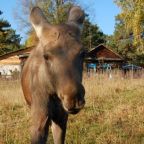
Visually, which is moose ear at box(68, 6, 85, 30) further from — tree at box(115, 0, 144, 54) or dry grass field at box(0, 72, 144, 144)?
tree at box(115, 0, 144, 54)

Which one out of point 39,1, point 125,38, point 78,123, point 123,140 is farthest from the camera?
point 125,38

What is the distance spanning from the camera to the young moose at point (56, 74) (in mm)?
4289

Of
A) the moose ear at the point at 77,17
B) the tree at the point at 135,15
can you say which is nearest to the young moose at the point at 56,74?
the moose ear at the point at 77,17

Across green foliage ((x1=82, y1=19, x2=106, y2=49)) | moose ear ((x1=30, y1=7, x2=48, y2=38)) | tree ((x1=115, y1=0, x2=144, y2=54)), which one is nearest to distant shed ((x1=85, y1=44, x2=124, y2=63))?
green foliage ((x1=82, y1=19, x2=106, y2=49))

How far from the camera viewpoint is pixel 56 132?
619cm

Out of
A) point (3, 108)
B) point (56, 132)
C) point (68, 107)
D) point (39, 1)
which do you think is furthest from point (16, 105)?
point (39, 1)

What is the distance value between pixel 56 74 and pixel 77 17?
3.99ft

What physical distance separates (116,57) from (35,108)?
5871 cm

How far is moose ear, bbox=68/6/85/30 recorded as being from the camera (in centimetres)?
536

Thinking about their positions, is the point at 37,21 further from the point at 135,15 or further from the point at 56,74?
the point at 135,15

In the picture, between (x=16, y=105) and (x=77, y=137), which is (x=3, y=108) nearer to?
(x=16, y=105)

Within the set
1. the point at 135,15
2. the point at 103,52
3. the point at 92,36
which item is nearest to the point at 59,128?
the point at 135,15

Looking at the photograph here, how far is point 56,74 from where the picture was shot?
4590 mm

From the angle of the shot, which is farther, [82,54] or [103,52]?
[103,52]
